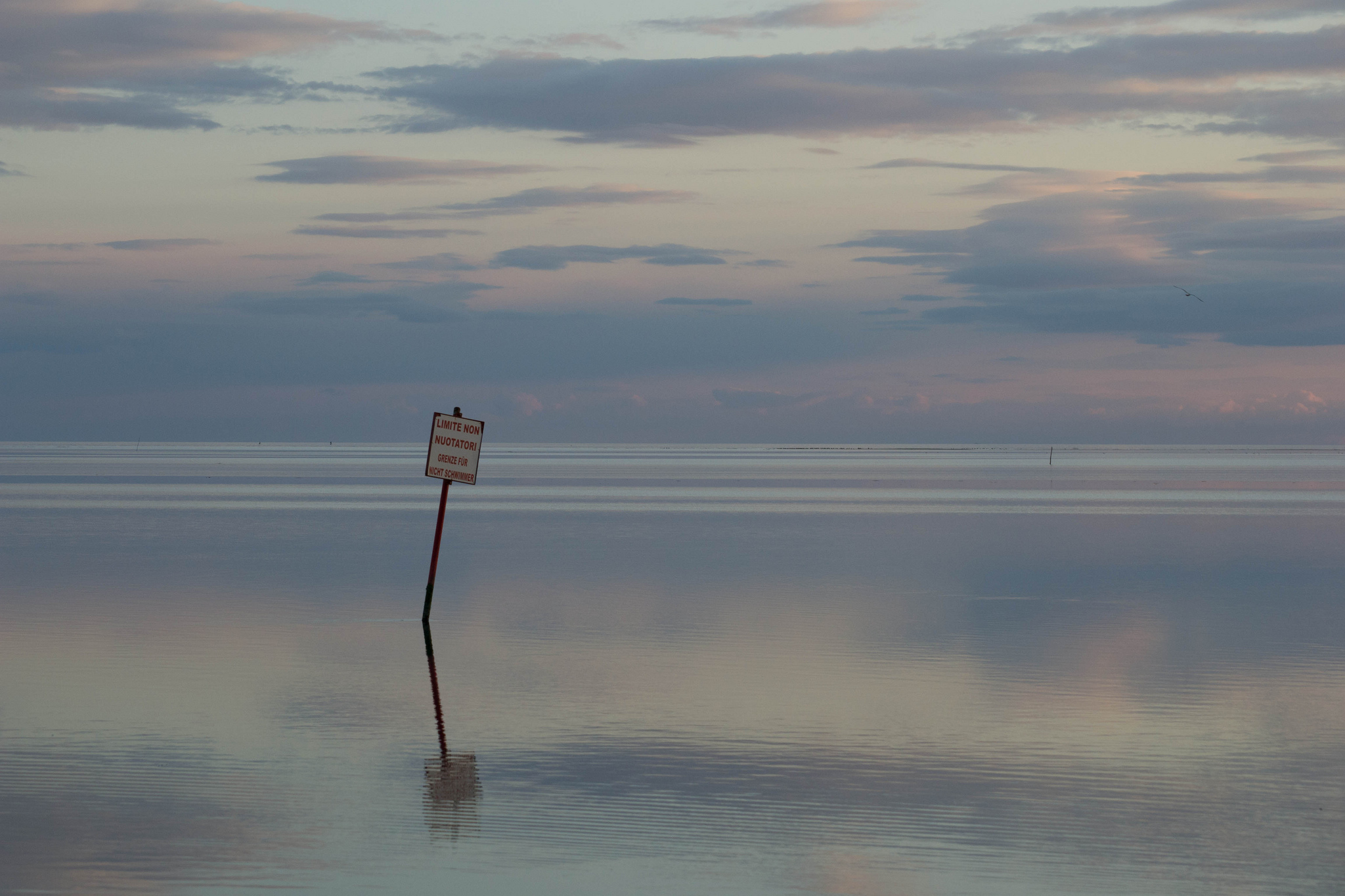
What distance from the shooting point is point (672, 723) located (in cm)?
1295

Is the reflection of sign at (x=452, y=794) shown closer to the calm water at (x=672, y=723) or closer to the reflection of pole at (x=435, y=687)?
the calm water at (x=672, y=723)

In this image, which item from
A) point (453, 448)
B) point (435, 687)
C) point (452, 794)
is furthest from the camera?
point (453, 448)

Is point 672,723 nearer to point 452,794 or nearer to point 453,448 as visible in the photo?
point 452,794

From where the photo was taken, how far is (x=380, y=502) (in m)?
60.3

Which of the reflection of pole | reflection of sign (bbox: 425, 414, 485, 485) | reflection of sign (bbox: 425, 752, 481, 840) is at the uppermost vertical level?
reflection of sign (bbox: 425, 414, 485, 485)

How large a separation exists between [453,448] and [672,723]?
888 centimetres

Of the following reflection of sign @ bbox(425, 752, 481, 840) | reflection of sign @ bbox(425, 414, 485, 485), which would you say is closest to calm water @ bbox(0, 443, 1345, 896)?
reflection of sign @ bbox(425, 752, 481, 840)

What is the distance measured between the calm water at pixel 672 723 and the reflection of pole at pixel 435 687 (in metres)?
0.06

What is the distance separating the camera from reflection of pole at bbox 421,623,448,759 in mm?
11789

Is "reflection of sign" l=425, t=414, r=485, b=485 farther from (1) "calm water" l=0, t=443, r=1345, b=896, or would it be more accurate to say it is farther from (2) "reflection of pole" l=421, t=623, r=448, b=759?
(1) "calm water" l=0, t=443, r=1345, b=896

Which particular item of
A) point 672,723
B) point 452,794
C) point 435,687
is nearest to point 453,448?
point 435,687

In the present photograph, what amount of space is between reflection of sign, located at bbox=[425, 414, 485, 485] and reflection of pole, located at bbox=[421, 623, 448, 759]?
0.26m

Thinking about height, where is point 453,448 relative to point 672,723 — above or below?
above

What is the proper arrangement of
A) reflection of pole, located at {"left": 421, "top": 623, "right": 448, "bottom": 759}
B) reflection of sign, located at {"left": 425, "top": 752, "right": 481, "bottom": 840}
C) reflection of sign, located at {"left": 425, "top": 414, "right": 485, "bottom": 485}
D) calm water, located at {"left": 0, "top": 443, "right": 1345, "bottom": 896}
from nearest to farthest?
1. calm water, located at {"left": 0, "top": 443, "right": 1345, "bottom": 896}
2. reflection of sign, located at {"left": 425, "top": 752, "right": 481, "bottom": 840}
3. reflection of pole, located at {"left": 421, "top": 623, "right": 448, "bottom": 759}
4. reflection of sign, located at {"left": 425, "top": 414, "right": 485, "bottom": 485}
